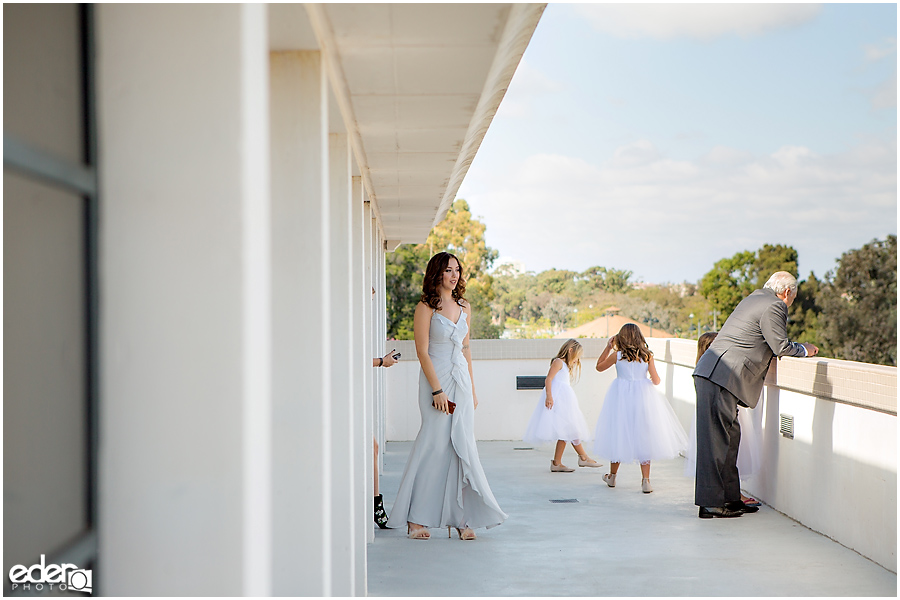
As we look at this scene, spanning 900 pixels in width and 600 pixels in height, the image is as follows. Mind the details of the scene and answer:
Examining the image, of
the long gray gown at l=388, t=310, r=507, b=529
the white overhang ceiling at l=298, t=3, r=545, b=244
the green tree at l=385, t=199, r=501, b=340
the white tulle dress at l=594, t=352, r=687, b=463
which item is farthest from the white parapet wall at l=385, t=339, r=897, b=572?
the green tree at l=385, t=199, r=501, b=340

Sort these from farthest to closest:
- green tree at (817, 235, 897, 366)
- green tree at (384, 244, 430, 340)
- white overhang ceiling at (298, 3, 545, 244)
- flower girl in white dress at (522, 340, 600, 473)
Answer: green tree at (817, 235, 897, 366) → green tree at (384, 244, 430, 340) → flower girl in white dress at (522, 340, 600, 473) → white overhang ceiling at (298, 3, 545, 244)

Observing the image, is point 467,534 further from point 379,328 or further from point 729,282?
point 729,282

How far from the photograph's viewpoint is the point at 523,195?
88375 mm

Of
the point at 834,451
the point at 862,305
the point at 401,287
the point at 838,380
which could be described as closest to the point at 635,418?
the point at 834,451

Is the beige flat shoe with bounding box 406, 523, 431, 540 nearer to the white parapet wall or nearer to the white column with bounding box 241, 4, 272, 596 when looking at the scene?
the white parapet wall

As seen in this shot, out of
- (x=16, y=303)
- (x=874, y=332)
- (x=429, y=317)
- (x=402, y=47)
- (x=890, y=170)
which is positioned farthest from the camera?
(x=890, y=170)

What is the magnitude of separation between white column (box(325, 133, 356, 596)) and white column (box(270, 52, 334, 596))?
1.78ft

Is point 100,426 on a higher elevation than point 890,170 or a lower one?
lower

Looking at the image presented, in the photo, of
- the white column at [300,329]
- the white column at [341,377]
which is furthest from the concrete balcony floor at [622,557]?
the white column at [300,329]

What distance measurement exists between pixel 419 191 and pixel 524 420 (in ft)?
16.9

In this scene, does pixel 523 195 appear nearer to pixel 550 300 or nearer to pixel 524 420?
pixel 550 300

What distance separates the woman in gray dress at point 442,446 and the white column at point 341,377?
1680 mm

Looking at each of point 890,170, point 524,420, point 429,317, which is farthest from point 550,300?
point 429,317

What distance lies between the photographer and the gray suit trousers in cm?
604
